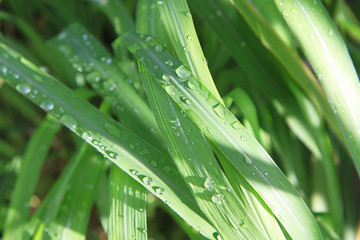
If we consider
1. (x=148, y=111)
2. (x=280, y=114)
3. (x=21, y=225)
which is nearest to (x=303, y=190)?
(x=280, y=114)

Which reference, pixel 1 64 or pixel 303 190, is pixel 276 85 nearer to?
pixel 303 190

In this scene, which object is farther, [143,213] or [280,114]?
[280,114]

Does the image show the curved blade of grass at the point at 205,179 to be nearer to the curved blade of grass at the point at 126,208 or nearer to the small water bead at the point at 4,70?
the curved blade of grass at the point at 126,208

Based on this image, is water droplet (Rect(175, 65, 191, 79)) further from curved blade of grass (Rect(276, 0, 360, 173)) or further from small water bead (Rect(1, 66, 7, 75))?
small water bead (Rect(1, 66, 7, 75))

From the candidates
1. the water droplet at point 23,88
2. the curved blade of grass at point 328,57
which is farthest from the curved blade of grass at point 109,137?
the curved blade of grass at point 328,57

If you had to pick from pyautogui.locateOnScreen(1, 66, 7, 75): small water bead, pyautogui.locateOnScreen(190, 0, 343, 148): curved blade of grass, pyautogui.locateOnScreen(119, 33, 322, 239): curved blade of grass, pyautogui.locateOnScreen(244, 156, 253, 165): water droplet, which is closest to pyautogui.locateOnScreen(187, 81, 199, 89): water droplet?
pyautogui.locateOnScreen(119, 33, 322, 239): curved blade of grass

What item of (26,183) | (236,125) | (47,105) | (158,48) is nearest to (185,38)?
(158,48)
